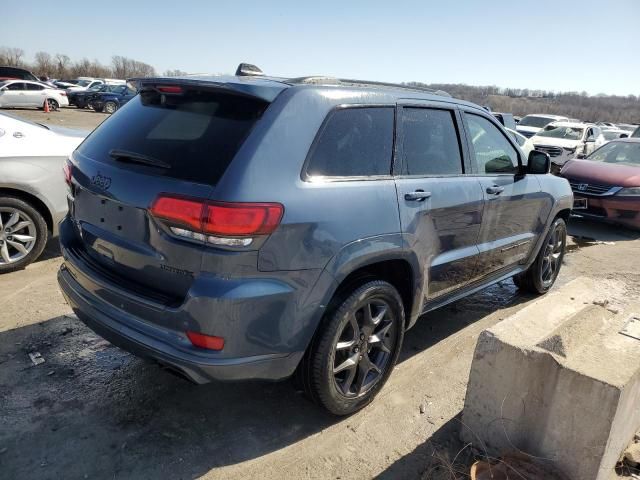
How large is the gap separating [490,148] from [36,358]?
11.8 ft

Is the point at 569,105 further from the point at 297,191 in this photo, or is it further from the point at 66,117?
the point at 297,191

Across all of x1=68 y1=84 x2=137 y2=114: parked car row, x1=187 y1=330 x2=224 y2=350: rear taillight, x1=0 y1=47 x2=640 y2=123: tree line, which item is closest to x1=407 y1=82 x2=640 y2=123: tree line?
x1=0 y1=47 x2=640 y2=123: tree line

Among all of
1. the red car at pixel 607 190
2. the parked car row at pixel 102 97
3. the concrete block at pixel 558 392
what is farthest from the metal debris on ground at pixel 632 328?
the parked car row at pixel 102 97

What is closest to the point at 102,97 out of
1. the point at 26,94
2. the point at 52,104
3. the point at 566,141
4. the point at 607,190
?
the point at 52,104

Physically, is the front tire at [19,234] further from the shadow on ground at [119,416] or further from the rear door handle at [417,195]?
the rear door handle at [417,195]

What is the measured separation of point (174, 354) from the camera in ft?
7.62

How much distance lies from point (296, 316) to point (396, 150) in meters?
1.21

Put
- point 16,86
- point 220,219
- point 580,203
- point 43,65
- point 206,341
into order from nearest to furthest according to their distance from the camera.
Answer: point 220,219, point 206,341, point 580,203, point 16,86, point 43,65

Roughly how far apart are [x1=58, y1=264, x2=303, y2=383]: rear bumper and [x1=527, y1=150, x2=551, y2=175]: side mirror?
113 inches

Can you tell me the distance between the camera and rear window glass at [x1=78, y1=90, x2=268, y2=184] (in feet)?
7.79

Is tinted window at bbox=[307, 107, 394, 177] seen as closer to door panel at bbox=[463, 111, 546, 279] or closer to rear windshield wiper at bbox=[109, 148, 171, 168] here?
rear windshield wiper at bbox=[109, 148, 171, 168]

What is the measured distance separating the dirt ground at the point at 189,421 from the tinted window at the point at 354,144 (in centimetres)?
147

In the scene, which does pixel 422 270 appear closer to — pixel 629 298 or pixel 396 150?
pixel 396 150

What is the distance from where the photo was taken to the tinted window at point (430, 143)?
10.3 ft
